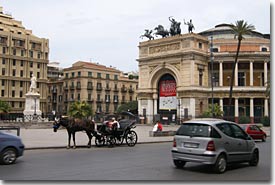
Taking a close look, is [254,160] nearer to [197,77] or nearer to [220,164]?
[220,164]

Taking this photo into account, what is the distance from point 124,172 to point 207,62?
62.6 m

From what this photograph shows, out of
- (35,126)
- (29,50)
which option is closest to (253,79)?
(35,126)

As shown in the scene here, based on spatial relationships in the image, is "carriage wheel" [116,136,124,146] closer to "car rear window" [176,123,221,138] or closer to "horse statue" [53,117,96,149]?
"horse statue" [53,117,96,149]

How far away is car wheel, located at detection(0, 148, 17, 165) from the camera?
12961mm

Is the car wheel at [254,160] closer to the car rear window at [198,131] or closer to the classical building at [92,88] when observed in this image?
the car rear window at [198,131]

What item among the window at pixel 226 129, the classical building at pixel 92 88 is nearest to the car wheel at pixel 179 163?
the window at pixel 226 129

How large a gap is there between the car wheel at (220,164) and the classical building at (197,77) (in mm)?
54940

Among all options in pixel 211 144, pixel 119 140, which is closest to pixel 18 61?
pixel 119 140

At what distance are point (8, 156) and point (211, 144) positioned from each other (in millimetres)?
7006

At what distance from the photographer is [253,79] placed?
71438 millimetres

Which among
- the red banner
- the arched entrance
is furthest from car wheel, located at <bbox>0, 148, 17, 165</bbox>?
the red banner

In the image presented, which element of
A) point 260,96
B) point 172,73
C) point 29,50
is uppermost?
point 29,50

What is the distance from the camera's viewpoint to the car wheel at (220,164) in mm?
11430

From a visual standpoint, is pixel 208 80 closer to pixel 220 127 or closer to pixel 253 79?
pixel 253 79
